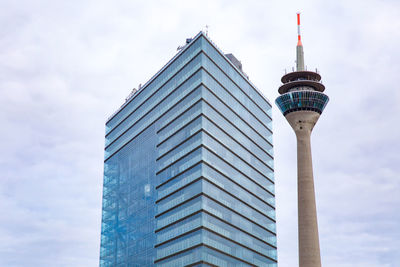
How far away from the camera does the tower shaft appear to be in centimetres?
13288

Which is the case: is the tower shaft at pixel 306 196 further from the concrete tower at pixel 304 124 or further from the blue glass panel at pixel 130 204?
the blue glass panel at pixel 130 204

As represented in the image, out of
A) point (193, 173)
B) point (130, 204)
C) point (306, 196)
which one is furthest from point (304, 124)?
point (130, 204)

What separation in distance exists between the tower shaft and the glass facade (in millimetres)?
8657

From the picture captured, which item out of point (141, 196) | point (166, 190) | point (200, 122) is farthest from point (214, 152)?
point (141, 196)

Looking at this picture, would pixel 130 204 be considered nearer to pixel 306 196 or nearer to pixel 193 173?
pixel 193 173

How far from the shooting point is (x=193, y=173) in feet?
377

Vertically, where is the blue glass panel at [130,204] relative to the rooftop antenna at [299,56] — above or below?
below

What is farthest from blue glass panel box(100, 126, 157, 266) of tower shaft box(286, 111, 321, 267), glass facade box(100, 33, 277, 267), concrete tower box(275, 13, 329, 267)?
concrete tower box(275, 13, 329, 267)

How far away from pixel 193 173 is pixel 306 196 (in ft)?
127

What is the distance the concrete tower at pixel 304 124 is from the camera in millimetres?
134000

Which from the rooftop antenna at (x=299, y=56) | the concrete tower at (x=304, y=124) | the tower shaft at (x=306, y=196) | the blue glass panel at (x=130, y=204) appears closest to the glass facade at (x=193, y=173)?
the blue glass panel at (x=130, y=204)

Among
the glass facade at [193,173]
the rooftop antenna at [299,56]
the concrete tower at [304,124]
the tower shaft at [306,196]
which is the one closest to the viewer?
the glass facade at [193,173]

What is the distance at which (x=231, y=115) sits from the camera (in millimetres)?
132375

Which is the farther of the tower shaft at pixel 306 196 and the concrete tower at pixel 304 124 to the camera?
the concrete tower at pixel 304 124
